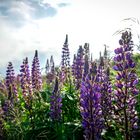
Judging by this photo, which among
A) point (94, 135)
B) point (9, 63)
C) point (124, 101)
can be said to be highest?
point (9, 63)

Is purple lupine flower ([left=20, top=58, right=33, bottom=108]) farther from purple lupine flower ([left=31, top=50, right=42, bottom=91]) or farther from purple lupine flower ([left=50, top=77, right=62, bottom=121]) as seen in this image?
purple lupine flower ([left=50, top=77, right=62, bottom=121])

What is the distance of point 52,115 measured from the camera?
7.13 meters

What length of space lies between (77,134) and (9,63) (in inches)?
187

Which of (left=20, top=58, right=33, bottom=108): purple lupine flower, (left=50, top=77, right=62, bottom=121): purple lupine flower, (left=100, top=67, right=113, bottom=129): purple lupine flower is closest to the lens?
(left=100, top=67, right=113, bottom=129): purple lupine flower

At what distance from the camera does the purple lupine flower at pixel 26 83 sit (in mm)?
8652

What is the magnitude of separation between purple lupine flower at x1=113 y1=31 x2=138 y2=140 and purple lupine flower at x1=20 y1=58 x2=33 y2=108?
3.33 m

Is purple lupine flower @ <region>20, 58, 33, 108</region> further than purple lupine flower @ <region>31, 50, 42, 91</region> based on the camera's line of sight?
No

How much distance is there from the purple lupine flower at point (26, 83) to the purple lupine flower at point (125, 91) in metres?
3.33

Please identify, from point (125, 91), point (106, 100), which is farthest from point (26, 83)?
point (125, 91)

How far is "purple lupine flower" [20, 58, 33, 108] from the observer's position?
865cm

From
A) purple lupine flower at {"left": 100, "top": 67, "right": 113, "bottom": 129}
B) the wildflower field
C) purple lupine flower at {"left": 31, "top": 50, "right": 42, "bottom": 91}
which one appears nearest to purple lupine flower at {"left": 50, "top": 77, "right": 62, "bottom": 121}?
the wildflower field

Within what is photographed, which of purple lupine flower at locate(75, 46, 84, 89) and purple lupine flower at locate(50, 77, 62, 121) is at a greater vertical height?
purple lupine flower at locate(75, 46, 84, 89)

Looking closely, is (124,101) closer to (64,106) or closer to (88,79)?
(88,79)

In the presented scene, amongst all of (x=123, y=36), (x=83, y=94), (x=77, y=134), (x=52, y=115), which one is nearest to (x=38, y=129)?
(x=52, y=115)
